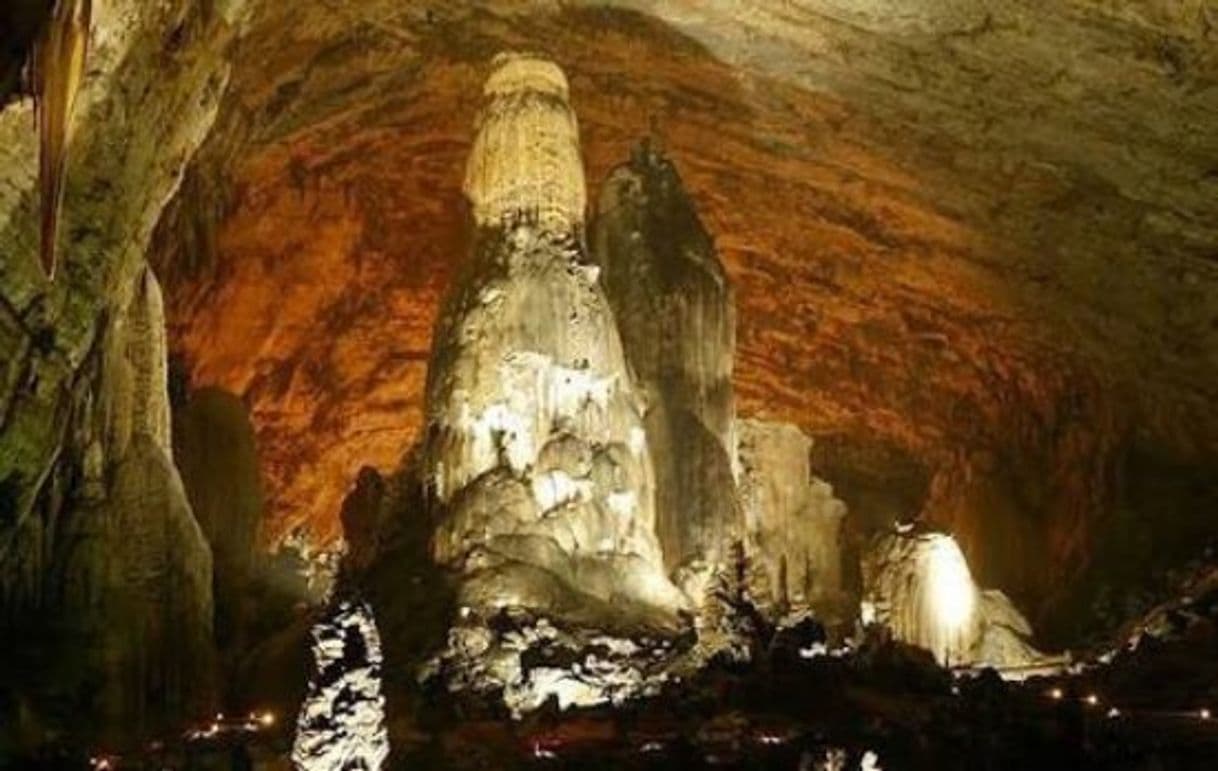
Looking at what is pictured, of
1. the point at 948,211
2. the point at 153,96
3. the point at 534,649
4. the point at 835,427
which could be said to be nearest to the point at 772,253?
the point at 948,211

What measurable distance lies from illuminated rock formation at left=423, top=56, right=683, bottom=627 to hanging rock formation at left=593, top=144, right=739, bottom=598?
107 centimetres

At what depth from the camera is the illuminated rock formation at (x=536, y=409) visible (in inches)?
514

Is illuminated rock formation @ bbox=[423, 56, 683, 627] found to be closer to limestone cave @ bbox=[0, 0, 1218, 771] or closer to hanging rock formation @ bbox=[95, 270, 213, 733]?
limestone cave @ bbox=[0, 0, 1218, 771]

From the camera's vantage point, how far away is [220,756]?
26.1ft

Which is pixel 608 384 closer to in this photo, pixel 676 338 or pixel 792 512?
pixel 676 338

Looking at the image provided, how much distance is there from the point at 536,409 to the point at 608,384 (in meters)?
0.83

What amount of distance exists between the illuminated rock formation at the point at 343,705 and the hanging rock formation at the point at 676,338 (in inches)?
298

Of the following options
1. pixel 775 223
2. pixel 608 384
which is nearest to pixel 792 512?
pixel 775 223

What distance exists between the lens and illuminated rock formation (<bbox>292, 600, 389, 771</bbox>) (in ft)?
24.3

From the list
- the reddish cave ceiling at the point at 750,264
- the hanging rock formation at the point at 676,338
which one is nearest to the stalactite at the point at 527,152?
the reddish cave ceiling at the point at 750,264

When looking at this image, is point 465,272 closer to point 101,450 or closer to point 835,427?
point 101,450

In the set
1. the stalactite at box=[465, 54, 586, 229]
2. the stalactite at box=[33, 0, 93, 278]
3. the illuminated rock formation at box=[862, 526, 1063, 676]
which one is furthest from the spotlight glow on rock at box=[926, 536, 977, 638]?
the stalactite at box=[33, 0, 93, 278]

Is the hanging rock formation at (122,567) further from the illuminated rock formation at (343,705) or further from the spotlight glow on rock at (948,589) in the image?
the spotlight glow on rock at (948,589)

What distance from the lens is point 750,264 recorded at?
66.2 ft
